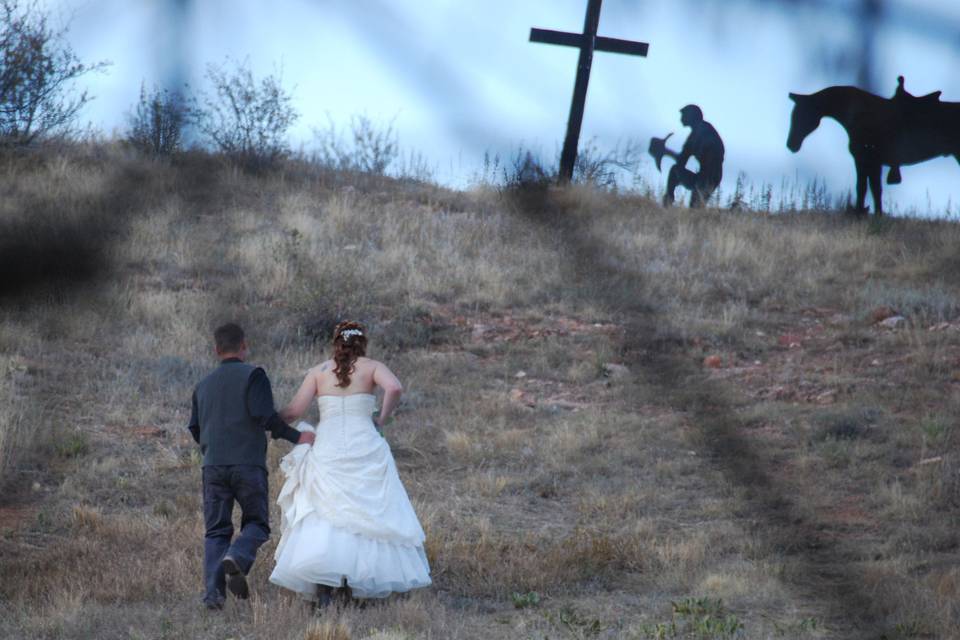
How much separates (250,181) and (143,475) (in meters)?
7.45

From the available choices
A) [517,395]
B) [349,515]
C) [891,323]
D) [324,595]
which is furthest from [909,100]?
[517,395]

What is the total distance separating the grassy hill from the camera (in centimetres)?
160

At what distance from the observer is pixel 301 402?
579cm

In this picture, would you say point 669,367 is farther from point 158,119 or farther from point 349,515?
point 349,515

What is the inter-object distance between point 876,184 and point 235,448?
4.14 m

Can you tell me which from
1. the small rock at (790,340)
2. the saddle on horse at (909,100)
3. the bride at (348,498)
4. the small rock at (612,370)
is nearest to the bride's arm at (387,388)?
the bride at (348,498)

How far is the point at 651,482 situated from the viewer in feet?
29.6

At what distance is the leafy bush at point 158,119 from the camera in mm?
1364

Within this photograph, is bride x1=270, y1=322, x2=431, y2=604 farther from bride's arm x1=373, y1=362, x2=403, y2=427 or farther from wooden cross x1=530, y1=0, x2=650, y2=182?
wooden cross x1=530, y1=0, x2=650, y2=182

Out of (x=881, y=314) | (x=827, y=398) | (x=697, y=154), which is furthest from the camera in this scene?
(x=827, y=398)

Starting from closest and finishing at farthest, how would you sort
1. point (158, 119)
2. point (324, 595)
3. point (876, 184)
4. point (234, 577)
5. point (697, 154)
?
1. point (158, 119)
2. point (697, 154)
3. point (876, 184)
4. point (234, 577)
5. point (324, 595)

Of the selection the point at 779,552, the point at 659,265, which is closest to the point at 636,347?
the point at 659,265

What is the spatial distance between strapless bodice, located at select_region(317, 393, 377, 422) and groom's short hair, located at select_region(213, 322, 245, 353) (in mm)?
463

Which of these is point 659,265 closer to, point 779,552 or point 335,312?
point 779,552
